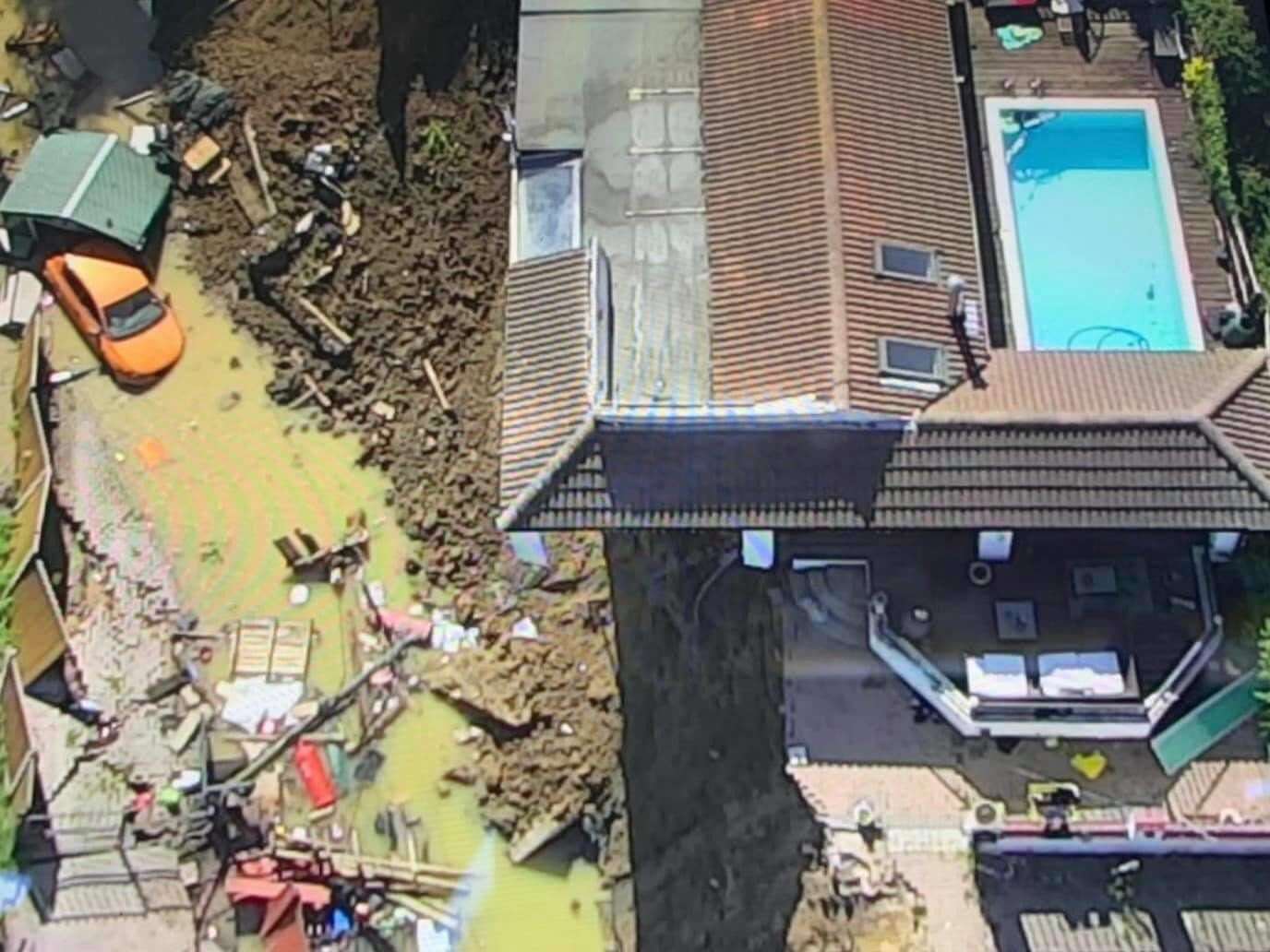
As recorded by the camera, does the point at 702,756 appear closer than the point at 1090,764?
No

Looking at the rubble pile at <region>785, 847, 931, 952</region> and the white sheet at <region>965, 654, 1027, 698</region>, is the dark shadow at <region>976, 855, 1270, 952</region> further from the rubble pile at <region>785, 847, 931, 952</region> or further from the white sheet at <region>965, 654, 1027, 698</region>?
the white sheet at <region>965, 654, 1027, 698</region>

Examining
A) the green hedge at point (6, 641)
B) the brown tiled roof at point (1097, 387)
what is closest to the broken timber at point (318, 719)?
the green hedge at point (6, 641)

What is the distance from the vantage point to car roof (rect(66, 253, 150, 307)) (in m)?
26.4

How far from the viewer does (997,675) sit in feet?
72.2

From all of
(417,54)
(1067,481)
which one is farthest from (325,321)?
Answer: (1067,481)

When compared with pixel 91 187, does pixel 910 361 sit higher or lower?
lower

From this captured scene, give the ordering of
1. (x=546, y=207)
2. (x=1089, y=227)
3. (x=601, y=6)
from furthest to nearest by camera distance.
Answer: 1. (x=1089, y=227)
2. (x=601, y=6)
3. (x=546, y=207)

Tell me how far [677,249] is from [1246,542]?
9.12 metres

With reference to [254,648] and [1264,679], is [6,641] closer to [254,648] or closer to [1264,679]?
[254,648]

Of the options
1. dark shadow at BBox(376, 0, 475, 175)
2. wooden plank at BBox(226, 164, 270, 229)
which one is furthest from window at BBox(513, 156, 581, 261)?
wooden plank at BBox(226, 164, 270, 229)

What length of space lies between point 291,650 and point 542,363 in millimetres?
6142

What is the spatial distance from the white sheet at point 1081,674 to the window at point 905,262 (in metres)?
5.58

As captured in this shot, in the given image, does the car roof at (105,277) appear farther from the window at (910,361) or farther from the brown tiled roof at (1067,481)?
the brown tiled roof at (1067,481)

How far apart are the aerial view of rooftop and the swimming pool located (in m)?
0.08
